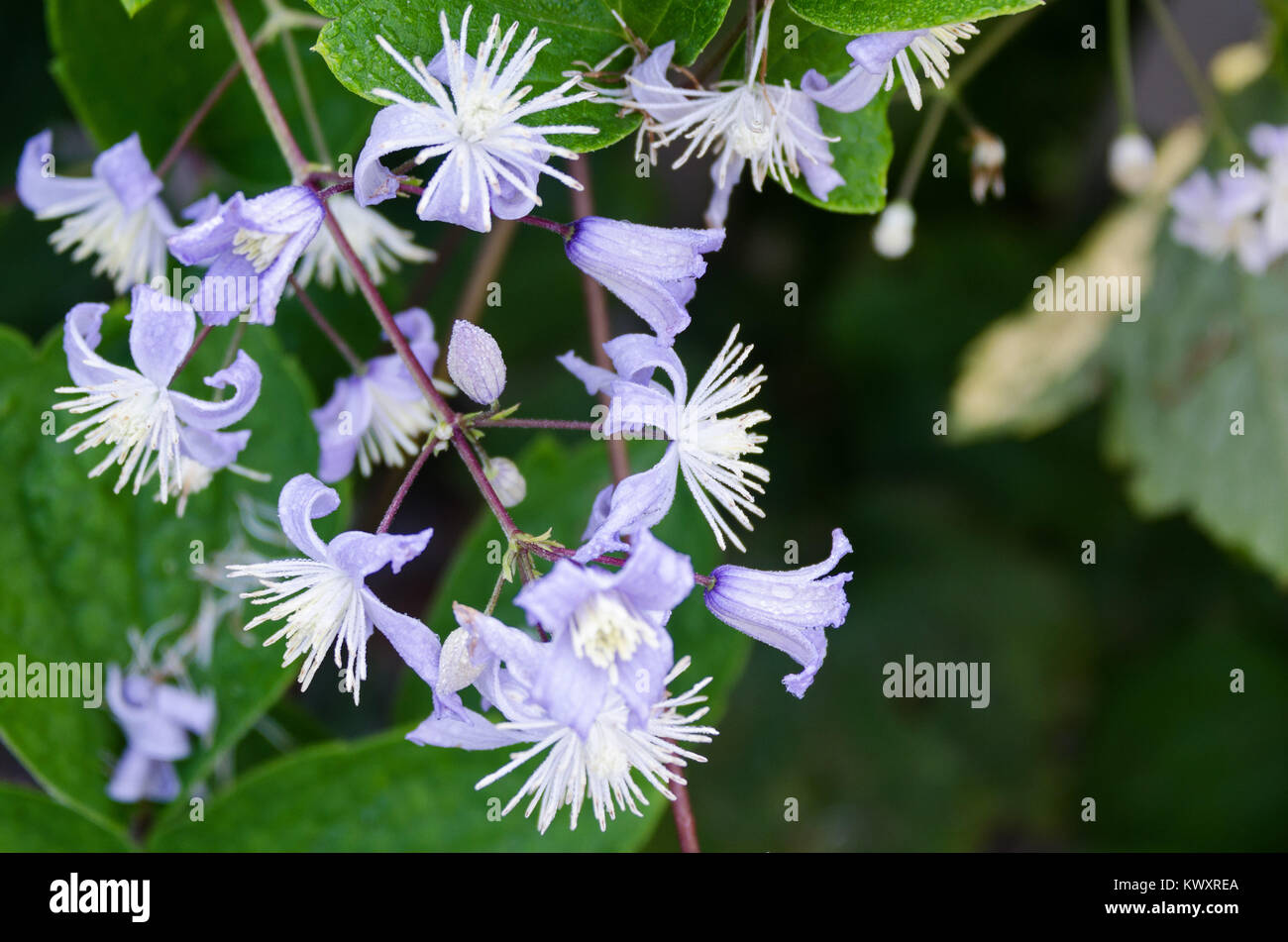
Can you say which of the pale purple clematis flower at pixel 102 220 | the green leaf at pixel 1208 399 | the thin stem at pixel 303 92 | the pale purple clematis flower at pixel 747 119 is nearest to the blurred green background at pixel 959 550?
the green leaf at pixel 1208 399

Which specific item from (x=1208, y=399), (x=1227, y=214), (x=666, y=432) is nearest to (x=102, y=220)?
(x=666, y=432)

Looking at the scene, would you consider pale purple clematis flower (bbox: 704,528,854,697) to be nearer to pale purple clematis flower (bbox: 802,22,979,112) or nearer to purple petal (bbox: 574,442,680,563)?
purple petal (bbox: 574,442,680,563)

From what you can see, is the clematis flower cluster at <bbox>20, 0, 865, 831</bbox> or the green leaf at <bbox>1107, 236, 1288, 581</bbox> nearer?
the clematis flower cluster at <bbox>20, 0, 865, 831</bbox>

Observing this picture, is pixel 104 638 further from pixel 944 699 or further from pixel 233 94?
pixel 944 699

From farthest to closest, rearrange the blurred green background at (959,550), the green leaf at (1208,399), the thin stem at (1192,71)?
the blurred green background at (959,550), the green leaf at (1208,399), the thin stem at (1192,71)

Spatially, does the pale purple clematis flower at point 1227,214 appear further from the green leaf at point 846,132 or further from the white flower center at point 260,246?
the white flower center at point 260,246

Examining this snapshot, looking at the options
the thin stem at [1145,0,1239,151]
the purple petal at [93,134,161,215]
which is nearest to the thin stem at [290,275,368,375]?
the purple petal at [93,134,161,215]
